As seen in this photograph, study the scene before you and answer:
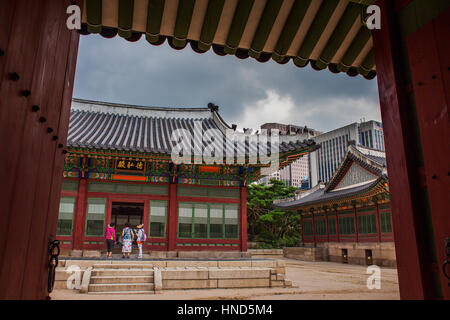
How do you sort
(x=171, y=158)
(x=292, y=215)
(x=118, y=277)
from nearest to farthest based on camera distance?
(x=118, y=277) < (x=171, y=158) < (x=292, y=215)

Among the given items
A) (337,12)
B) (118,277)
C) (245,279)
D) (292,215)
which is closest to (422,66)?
(337,12)

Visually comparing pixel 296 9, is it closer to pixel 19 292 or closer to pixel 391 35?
pixel 391 35

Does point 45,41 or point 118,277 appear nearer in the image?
point 45,41

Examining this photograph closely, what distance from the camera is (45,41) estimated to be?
2.01 metres

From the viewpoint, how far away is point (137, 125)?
1820 cm

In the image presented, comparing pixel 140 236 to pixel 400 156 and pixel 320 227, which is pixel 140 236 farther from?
pixel 320 227

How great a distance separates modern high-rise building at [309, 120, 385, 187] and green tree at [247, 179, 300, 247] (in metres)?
42.8

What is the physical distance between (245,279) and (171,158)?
5.96 metres

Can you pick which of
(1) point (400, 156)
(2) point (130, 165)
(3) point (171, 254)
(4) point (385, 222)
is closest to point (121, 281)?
(3) point (171, 254)

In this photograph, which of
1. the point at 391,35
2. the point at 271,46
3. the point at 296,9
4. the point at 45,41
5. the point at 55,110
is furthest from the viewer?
the point at 271,46

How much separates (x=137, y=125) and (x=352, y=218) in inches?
592

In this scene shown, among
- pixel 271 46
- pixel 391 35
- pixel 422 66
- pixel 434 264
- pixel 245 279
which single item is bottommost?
pixel 245 279

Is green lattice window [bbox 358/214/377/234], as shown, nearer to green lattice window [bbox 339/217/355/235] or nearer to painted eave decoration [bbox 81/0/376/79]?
green lattice window [bbox 339/217/355/235]

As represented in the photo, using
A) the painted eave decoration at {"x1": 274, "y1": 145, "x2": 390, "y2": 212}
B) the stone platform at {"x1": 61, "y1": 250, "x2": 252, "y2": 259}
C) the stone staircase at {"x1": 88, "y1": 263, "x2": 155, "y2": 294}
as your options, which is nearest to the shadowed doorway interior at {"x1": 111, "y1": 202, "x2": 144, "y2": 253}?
the stone platform at {"x1": 61, "y1": 250, "x2": 252, "y2": 259}
